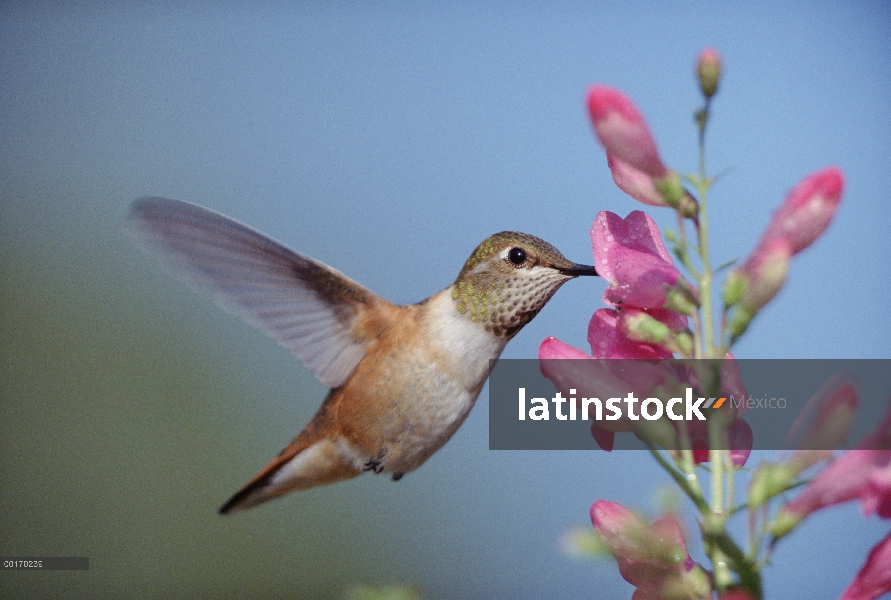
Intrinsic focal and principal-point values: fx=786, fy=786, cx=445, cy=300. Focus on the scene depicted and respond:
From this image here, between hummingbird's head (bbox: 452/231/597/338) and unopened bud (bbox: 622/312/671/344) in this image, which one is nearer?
unopened bud (bbox: 622/312/671/344)

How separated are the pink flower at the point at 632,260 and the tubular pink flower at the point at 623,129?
14 cm

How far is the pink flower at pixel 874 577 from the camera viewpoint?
94cm

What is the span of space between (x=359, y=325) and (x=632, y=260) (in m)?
1.07

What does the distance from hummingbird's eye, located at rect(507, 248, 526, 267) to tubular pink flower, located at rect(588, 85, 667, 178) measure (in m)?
0.84

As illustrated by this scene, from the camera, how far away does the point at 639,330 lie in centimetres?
95

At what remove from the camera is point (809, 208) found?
0.87 meters

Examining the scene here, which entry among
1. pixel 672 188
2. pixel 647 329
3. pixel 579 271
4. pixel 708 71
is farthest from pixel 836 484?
pixel 579 271

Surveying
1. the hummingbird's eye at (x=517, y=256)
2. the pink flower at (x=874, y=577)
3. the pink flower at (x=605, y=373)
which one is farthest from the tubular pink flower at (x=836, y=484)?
the hummingbird's eye at (x=517, y=256)

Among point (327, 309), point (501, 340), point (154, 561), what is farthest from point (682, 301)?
point (154, 561)

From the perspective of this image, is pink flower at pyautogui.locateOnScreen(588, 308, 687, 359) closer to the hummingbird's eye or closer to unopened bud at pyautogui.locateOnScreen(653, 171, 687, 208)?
unopened bud at pyautogui.locateOnScreen(653, 171, 687, 208)

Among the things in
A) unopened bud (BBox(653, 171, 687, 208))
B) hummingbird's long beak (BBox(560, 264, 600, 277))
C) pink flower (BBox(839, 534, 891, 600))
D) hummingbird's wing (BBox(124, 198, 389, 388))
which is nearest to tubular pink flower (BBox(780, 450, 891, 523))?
pink flower (BBox(839, 534, 891, 600))

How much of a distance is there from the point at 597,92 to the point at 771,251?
0.27m

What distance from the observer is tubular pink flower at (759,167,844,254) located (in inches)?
34.2

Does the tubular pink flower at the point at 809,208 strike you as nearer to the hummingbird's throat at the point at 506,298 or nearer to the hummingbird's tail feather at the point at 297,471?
the hummingbird's throat at the point at 506,298
